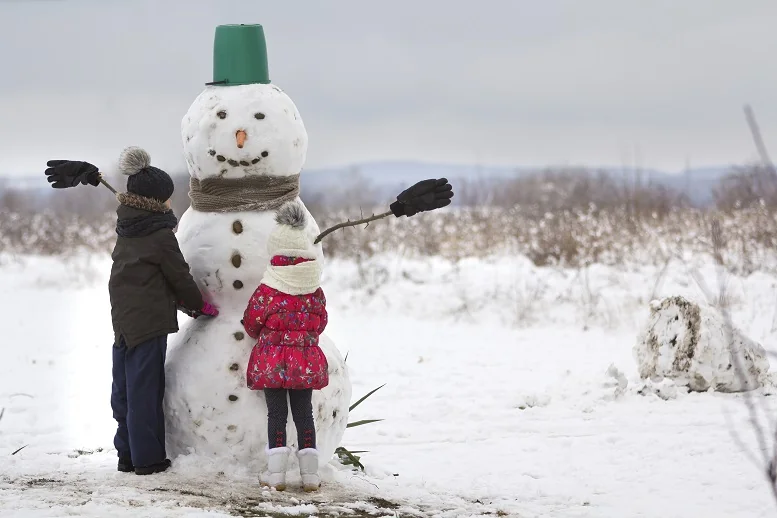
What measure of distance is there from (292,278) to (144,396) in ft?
3.20

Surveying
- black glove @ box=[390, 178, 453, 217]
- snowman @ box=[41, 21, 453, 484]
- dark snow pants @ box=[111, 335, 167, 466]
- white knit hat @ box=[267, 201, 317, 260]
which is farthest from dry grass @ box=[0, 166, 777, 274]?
dark snow pants @ box=[111, 335, 167, 466]

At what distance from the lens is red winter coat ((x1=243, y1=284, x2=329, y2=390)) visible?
4.60 m

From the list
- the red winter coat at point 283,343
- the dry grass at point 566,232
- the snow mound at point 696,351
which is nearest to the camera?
the red winter coat at point 283,343

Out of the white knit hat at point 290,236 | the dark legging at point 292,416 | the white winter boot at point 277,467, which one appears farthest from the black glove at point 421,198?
the white winter boot at point 277,467

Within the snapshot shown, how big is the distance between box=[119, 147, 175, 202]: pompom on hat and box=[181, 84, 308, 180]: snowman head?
21 cm

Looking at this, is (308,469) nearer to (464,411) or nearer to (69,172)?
(69,172)

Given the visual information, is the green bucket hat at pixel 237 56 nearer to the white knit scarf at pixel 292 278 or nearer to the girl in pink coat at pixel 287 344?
the girl in pink coat at pixel 287 344

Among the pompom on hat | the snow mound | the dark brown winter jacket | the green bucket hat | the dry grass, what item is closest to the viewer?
the dark brown winter jacket

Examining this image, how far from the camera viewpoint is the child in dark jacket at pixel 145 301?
473cm

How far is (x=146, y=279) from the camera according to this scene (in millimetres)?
4742

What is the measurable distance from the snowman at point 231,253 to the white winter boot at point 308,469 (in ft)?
0.59

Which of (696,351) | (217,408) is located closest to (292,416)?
(217,408)

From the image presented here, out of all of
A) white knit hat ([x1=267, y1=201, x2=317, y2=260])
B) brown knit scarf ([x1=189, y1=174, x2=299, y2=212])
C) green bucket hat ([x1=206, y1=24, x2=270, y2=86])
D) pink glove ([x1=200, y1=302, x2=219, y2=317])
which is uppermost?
green bucket hat ([x1=206, y1=24, x2=270, y2=86])

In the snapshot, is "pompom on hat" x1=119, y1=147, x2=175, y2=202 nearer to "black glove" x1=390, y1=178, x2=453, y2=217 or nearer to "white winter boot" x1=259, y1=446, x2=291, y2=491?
"black glove" x1=390, y1=178, x2=453, y2=217
